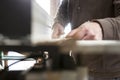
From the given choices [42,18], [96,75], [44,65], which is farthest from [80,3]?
[44,65]

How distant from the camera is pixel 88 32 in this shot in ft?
1.10

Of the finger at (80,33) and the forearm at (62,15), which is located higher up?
the forearm at (62,15)

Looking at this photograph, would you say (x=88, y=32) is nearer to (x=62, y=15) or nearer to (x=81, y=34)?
(x=81, y=34)

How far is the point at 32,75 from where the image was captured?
0.87 feet

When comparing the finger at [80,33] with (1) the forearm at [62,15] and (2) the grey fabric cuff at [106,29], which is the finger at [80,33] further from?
(1) the forearm at [62,15]

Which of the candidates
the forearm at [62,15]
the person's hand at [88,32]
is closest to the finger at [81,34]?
the person's hand at [88,32]

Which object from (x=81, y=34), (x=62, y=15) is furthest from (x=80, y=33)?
(x=62, y=15)

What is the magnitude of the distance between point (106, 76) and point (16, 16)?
52cm

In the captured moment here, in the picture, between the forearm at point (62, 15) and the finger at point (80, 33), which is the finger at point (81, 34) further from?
the forearm at point (62, 15)

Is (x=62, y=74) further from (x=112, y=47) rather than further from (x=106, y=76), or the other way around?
(x=106, y=76)

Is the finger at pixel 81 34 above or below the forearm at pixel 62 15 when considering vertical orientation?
below

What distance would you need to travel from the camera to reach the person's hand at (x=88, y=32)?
0.32 m

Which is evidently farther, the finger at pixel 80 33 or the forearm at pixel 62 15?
the forearm at pixel 62 15

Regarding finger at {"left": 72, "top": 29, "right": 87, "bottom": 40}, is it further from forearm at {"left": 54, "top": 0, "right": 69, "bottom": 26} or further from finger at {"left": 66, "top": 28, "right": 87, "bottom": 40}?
forearm at {"left": 54, "top": 0, "right": 69, "bottom": 26}
